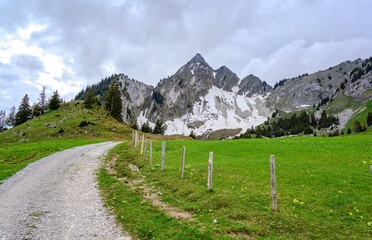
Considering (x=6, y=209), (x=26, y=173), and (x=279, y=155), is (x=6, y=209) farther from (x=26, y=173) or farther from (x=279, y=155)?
(x=279, y=155)

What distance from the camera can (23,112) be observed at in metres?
125

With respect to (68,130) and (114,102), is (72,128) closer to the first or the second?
(68,130)

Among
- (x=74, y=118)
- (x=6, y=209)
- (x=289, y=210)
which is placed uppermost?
(x=74, y=118)

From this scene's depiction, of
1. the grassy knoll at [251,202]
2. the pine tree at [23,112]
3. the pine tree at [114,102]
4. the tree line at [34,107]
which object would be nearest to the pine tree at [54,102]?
the tree line at [34,107]

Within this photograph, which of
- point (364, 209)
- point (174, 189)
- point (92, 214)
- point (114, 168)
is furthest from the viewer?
point (114, 168)

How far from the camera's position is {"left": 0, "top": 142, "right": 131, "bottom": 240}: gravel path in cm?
1218

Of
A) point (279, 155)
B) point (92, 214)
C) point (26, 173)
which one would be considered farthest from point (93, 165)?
point (279, 155)

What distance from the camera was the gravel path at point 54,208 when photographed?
12.2 meters

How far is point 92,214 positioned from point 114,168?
16169mm

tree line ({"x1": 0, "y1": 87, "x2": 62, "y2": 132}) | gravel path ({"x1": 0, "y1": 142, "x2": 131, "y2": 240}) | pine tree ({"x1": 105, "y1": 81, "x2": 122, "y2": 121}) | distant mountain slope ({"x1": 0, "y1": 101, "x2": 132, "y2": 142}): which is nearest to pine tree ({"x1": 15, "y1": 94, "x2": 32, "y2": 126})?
tree line ({"x1": 0, "y1": 87, "x2": 62, "y2": 132})

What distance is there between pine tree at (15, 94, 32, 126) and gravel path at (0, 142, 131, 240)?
11364cm

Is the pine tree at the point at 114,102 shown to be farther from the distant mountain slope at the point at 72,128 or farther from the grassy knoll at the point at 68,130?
the distant mountain slope at the point at 72,128

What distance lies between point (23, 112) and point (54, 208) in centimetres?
Answer: 12919

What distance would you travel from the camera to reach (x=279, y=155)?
3466 centimetres
